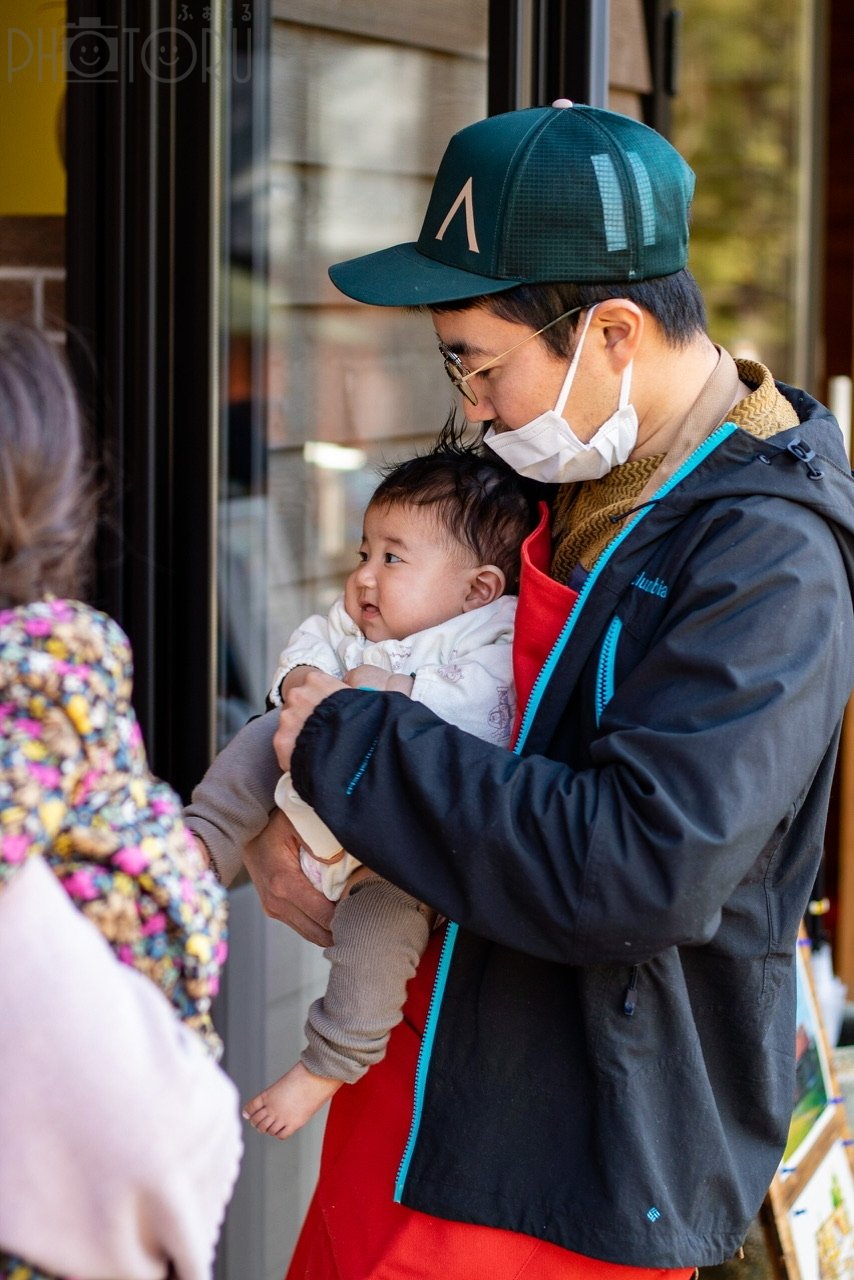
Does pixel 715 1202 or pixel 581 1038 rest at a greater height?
pixel 581 1038

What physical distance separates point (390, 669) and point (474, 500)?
0.83 feet

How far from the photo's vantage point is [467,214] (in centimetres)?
162

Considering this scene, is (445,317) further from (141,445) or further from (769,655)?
(141,445)

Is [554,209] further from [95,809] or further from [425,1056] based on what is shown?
[425,1056]

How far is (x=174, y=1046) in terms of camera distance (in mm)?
1071

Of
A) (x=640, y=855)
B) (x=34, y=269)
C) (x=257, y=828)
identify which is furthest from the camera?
(x=34, y=269)

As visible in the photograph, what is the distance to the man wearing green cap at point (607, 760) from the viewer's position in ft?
4.56

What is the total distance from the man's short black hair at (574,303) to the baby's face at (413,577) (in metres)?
0.30

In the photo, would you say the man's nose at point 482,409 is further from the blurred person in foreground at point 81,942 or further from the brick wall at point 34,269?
the brick wall at point 34,269

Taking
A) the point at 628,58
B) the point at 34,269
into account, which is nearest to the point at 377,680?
the point at 34,269

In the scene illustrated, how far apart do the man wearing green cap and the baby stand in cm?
8

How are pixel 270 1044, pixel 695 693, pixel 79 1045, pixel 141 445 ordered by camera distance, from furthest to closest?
pixel 270 1044
pixel 141 445
pixel 695 693
pixel 79 1045

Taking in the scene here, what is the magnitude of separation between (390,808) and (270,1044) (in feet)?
4.62

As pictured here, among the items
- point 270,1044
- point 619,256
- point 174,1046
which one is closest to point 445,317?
point 619,256
